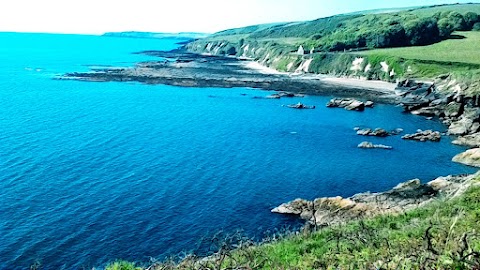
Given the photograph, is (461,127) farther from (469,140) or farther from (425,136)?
(425,136)

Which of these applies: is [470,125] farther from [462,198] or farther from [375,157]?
[462,198]

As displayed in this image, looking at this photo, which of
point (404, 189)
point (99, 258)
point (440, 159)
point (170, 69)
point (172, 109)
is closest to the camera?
point (99, 258)

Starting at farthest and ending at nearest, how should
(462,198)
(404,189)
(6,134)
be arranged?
1. (6,134)
2. (404,189)
3. (462,198)

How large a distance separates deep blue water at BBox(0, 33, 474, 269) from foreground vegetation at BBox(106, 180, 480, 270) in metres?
13.8

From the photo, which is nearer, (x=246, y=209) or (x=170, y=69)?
(x=246, y=209)

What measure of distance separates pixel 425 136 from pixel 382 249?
171 feet

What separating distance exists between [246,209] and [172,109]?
46548 mm

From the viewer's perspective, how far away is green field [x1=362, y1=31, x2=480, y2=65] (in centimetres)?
10794

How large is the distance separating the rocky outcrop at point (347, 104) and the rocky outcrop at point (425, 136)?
67.9ft

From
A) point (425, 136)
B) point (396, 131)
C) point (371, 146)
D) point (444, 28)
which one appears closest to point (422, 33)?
point (444, 28)

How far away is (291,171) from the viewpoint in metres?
47.0

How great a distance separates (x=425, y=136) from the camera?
6106 cm

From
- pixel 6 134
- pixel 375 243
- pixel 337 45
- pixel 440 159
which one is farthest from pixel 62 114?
pixel 337 45

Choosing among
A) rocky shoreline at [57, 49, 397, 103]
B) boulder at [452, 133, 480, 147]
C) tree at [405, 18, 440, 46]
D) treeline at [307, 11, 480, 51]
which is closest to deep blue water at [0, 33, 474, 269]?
boulder at [452, 133, 480, 147]
